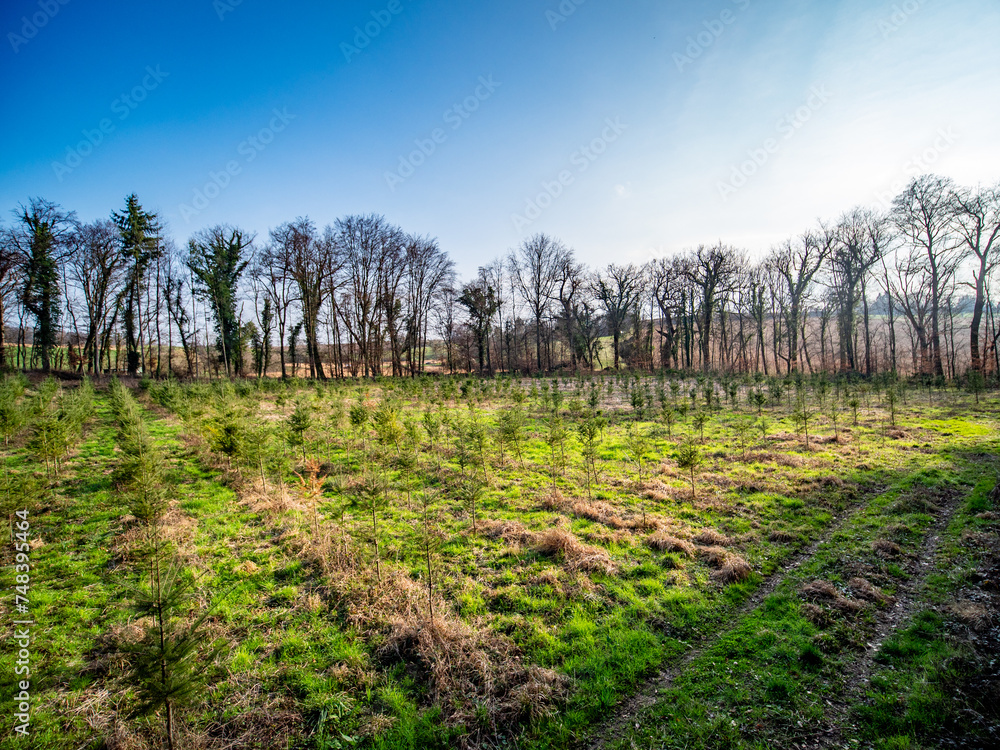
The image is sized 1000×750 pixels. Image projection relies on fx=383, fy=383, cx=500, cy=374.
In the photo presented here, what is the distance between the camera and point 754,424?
16844mm

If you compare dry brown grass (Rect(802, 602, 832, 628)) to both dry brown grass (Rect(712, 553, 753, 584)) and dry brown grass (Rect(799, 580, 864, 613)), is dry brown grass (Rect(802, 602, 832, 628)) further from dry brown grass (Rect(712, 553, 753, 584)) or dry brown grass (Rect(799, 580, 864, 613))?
dry brown grass (Rect(712, 553, 753, 584))

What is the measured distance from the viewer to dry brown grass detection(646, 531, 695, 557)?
271 inches

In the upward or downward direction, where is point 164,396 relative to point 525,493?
upward

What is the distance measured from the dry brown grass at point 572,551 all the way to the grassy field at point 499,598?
0.13 ft

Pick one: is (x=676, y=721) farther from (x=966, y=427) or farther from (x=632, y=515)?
(x=966, y=427)

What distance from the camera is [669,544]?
7.01m

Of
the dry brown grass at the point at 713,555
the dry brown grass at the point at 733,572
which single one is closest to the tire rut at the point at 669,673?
the dry brown grass at the point at 733,572

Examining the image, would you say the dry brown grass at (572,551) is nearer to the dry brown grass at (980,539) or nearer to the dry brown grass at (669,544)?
the dry brown grass at (669,544)

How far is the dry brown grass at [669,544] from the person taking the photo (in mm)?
6883

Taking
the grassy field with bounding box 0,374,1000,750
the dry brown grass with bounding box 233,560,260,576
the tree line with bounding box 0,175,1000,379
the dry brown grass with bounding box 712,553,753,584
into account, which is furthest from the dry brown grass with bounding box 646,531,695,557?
the tree line with bounding box 0,175,1000,379

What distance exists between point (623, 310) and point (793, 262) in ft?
55.6

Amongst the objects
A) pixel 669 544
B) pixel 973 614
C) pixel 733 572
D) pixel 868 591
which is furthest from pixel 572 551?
pixel 973 614

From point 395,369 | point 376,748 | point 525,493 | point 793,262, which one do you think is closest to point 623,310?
point 793,262

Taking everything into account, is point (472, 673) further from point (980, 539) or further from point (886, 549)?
point (980, 539)
